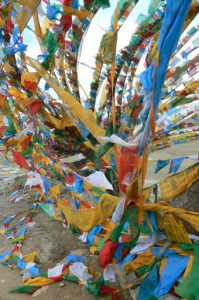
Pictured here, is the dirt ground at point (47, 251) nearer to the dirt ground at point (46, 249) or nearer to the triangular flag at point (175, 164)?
the dirt ground at point (46, 249)

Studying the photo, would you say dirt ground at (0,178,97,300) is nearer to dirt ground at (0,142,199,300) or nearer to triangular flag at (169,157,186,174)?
dirt ground at (0,142,199,300)

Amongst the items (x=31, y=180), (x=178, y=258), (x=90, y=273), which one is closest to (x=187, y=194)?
(x=178, y=258)

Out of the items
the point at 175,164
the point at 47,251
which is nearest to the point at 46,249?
the point at 47,251

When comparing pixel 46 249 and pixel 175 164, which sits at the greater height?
pixel 175 164

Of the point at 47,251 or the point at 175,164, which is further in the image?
the point at 47,251

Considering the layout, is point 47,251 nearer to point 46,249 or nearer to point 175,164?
point 46,249

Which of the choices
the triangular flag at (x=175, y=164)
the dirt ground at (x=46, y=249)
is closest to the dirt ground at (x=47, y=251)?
the dirt ground at (x=46, y=249)

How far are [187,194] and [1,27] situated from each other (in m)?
2.18

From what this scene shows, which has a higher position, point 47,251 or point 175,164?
point 175,164

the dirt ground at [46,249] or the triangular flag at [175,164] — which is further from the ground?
the triangular flag at [175,164]

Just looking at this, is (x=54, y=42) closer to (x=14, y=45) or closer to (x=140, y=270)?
(x=14, y=45)

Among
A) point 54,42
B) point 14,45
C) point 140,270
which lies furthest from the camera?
point 14,45

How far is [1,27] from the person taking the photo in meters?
3.05

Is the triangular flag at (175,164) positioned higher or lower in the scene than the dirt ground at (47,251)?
higher
